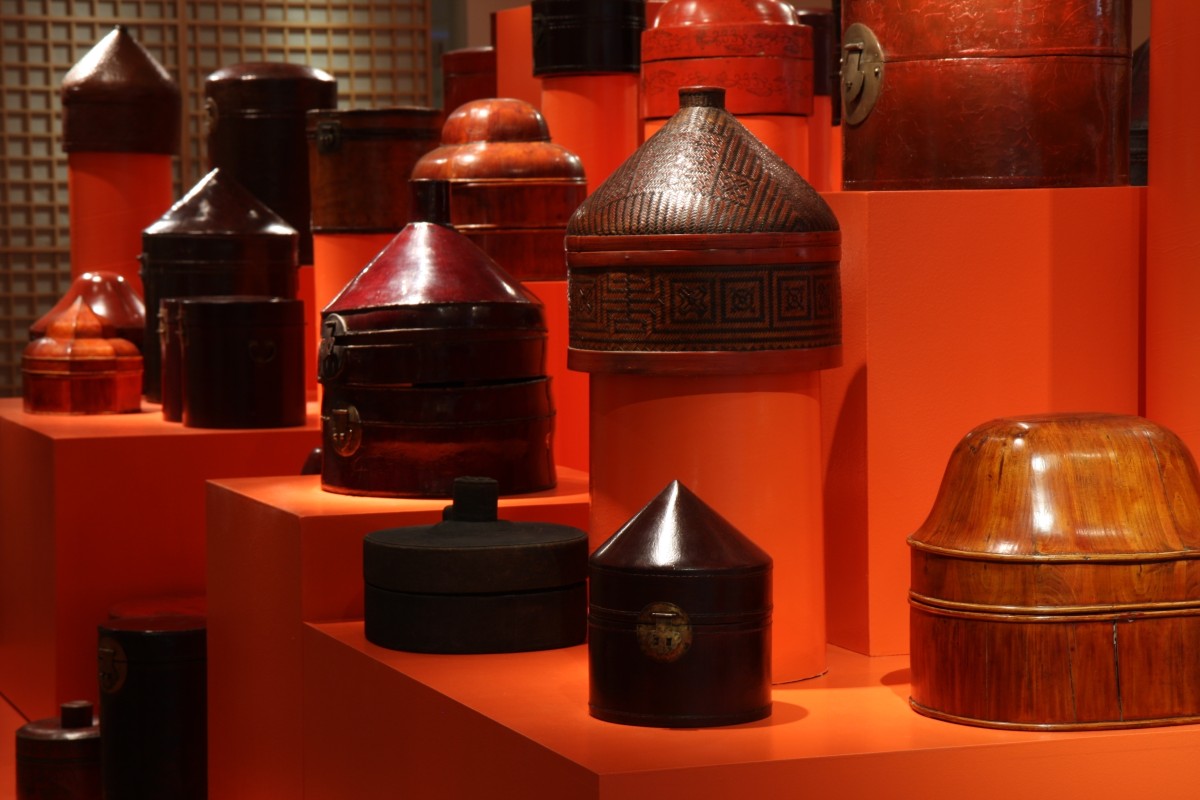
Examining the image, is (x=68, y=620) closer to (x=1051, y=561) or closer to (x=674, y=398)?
(x=674, y=398)

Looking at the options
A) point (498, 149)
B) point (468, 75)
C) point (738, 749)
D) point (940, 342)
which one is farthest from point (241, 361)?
point (738, 749)

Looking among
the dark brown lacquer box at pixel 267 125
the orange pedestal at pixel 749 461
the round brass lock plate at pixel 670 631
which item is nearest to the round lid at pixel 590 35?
the dark brown lacquer box at pixel 267 125

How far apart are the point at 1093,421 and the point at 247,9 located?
606 centimetres

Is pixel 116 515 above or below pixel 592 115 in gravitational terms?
below

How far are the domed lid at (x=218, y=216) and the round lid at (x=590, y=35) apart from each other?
1.04 meters

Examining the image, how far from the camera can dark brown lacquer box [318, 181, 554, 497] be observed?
3.86 meters

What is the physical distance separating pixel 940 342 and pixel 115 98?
4388 mm

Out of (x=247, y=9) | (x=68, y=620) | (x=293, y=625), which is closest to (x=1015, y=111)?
(x=293, y=625)

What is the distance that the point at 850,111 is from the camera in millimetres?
3523

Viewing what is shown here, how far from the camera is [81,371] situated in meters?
5.84

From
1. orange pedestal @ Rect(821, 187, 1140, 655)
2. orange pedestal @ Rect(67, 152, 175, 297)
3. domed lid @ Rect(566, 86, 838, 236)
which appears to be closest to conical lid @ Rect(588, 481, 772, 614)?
domed lid @ Rect(566, 86, 838, 236)

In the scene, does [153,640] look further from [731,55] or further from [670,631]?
[670,631]

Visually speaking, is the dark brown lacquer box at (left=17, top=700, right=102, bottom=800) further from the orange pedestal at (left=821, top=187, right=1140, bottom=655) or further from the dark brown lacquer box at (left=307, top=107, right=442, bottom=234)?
the orange pedestal at (left=821, top=187, right=1140, bottom=655)

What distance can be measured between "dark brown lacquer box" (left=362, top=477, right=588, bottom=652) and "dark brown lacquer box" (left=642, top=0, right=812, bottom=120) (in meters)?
1.77
